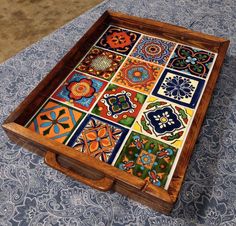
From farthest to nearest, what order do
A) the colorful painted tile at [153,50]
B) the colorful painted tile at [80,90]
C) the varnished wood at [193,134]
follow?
the colorful painted tile at [153,50]
the colorful painted tile at [80,90]
the varnished wood at [193,134]

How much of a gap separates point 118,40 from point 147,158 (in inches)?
20.4

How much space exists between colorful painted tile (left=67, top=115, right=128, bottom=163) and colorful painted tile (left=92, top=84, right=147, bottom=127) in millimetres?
26

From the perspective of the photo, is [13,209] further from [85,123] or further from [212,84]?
[212,84]

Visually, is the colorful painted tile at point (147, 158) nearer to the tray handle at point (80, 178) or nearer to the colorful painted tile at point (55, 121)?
the tray handle at point (80, 178)

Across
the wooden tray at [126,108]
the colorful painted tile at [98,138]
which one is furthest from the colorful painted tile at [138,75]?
the colorful painted tile at [98,138]

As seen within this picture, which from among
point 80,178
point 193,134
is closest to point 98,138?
point 80,178

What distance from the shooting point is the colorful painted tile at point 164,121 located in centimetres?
81

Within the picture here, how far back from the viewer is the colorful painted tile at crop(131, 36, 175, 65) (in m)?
1.02

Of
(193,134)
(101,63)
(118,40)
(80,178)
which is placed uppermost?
Answer: (118,40)

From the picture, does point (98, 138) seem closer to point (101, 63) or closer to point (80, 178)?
point (80, 178)

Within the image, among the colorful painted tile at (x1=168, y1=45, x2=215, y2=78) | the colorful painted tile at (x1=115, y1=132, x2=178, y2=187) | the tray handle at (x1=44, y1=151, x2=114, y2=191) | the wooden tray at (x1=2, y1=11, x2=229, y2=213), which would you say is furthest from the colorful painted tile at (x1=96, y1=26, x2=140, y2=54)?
the tray handle at (x1=44, y1=151, x2=114, y2=191)

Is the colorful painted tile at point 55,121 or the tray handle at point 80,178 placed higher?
the colorful painted tile at point 55,121

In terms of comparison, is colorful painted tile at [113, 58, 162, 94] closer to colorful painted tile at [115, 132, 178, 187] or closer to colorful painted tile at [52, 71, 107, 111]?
colorful painted tile at [52, 71, 107, 111]

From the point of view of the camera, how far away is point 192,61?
1.00m
